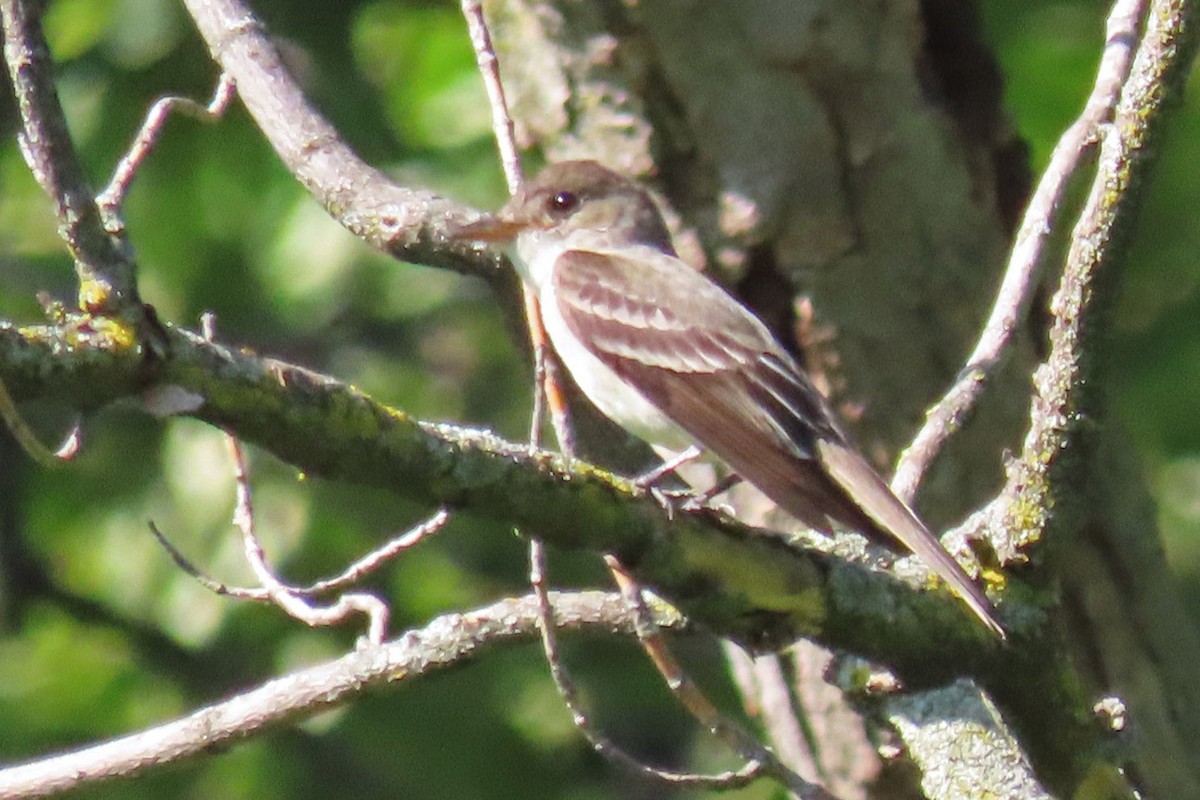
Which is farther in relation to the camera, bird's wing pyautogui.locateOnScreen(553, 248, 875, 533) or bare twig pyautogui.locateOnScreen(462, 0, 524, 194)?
bird's wing pyautogui.locateOnScreen(553, 248, 875, 533)

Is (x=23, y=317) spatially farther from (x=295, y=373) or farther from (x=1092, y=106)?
(x=295, y=373)

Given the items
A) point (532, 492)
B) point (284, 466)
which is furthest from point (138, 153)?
point (284, 466)

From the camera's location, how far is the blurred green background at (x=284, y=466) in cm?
627

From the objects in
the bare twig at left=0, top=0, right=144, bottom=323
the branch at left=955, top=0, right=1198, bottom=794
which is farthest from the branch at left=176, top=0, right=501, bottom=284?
the bare twig at left=0, top=0, right=144, bottom=323

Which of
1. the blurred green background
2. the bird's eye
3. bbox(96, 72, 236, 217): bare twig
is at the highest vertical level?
bbox(96, 72, 236, 217): bare twig

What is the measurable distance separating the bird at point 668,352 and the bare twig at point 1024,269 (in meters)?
0.14

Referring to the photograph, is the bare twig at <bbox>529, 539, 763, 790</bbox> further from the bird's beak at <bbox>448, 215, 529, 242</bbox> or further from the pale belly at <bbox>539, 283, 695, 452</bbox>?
the bird's beak at <bbox>448, 215, 529, 242</bbox>

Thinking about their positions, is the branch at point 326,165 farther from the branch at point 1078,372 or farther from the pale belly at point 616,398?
the branch at point 1078,372

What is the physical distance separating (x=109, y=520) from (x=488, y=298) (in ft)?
6.11

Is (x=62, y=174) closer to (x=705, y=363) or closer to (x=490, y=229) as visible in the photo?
(x=490, y=229)

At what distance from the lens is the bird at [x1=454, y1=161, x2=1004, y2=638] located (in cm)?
398

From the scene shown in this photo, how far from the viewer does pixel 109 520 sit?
689 centimetres

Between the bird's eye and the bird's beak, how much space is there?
211mm

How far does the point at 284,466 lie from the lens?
621 centimetres
